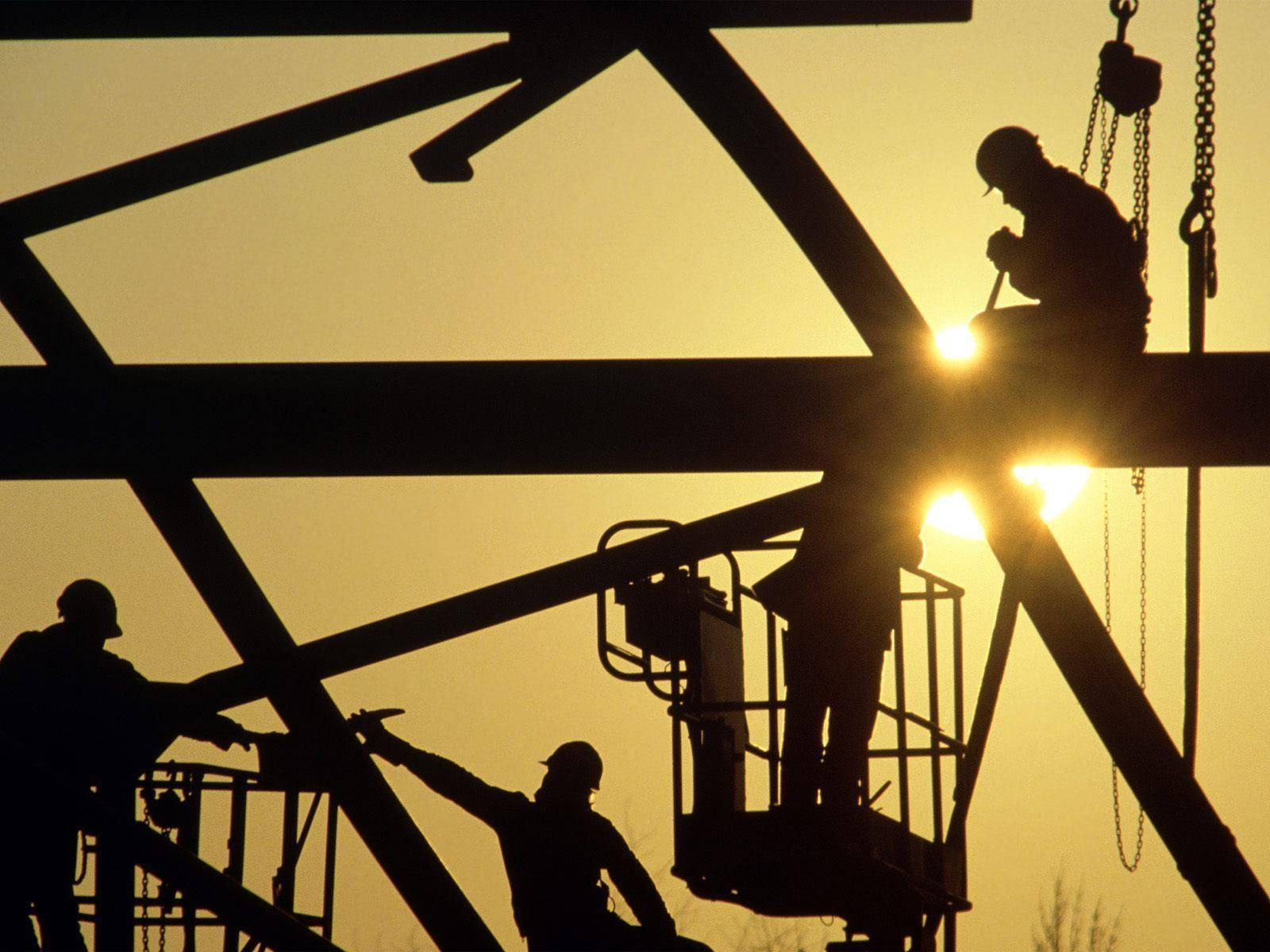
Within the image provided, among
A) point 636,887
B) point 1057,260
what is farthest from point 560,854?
point 1057,260

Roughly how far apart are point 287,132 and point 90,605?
2.58 metres

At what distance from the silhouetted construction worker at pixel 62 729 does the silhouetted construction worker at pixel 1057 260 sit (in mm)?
2985

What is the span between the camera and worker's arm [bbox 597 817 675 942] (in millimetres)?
6859

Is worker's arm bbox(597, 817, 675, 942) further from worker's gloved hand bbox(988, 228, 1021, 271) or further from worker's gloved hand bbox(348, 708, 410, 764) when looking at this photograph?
worker's gloved hand bbox(988, 228, 1021, 271)

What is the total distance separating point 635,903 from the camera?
6.86 metres

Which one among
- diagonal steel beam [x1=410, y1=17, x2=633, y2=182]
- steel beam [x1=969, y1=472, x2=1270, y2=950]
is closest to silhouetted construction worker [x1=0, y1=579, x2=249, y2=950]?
diagonal steel beam [x1=410, y1=17, x2=633, y2=182]

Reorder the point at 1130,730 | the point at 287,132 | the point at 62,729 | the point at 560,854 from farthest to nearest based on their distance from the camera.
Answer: the point at 560,854
the point at 62,729
the point at 287,132
the point at 1130,730

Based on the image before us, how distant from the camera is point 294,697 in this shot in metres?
5.49

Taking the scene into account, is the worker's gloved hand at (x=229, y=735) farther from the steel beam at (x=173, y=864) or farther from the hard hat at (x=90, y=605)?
the steel beam at (x=173, y=864)

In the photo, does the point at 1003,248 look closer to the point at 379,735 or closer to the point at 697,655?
the point at 697,655

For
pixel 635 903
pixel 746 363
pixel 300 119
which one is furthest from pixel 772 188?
pixel 635 903

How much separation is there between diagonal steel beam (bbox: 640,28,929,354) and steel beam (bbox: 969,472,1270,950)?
607mm

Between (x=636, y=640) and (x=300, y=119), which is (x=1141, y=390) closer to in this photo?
(x=300, y=119)

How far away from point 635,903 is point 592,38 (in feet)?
10.2
